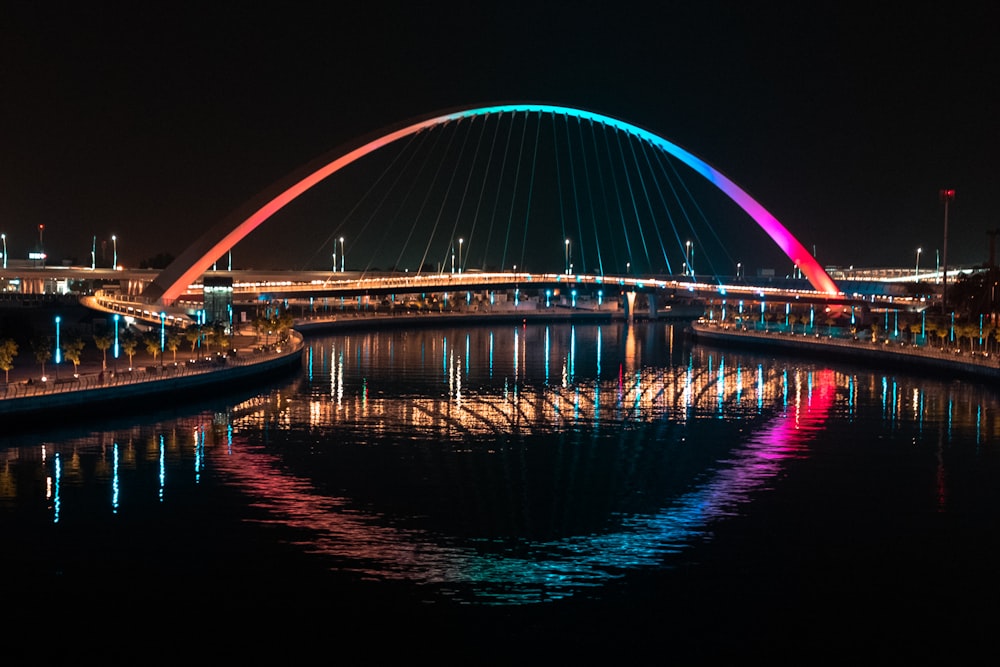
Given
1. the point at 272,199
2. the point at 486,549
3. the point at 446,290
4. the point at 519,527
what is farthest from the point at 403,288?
the point at 486,549

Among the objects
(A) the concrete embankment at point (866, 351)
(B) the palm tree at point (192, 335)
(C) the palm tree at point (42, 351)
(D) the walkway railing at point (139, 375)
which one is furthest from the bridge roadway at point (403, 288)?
(C) the palm tree at point (42, 351)

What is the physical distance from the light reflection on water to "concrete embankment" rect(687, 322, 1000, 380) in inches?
132

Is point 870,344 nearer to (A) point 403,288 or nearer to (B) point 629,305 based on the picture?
(A) point 403,288

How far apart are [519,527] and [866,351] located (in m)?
39.8

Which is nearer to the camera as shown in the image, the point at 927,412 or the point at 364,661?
the point at 364,661

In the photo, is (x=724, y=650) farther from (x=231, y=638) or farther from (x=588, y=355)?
(x=588, y=355)

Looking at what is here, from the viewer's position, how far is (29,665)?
1341 centimetres

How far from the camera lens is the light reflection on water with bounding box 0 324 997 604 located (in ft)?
59.2

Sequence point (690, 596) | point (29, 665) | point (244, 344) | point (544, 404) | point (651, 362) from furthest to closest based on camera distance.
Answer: point (651, 362)
point (244, 344)
point (544, 404)
point (690, 596)
point (29, 665)

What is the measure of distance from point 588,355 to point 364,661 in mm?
48391

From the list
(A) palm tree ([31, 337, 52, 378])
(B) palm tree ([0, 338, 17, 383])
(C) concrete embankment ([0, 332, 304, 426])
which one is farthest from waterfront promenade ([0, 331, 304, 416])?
(A) palm tree ([31, 337, 52, 378])

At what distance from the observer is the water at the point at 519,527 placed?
581 inches

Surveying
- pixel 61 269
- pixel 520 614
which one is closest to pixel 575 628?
pixel 520 614

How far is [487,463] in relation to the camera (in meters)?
25.8
